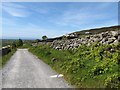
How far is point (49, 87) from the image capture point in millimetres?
13469

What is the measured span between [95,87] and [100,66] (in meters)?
2.77

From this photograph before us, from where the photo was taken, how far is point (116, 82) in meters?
12.1

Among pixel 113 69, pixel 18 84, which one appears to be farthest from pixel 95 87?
pixel 18 84

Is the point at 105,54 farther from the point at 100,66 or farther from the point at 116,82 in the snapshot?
the point at 116,82

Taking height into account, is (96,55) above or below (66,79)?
above

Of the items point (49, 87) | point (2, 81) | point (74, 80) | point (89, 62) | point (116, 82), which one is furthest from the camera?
point (89, 62)

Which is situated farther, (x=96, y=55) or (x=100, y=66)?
(x=96, y=55)

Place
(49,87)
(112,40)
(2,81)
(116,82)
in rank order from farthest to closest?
(112,40), (2,81), (49,87), (116,82)

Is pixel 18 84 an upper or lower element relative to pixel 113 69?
lower

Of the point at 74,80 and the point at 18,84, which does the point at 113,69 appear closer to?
the point at 74,80

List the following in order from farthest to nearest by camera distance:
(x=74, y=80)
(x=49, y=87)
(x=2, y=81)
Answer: (x=2, y=81)
(x=74, y=80)
(x=49, y=87)

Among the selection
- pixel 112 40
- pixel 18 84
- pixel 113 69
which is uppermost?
pixel 112 40

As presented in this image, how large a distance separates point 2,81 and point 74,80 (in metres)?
4.75

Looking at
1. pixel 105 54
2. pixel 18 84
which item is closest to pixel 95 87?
pixel 18 84
